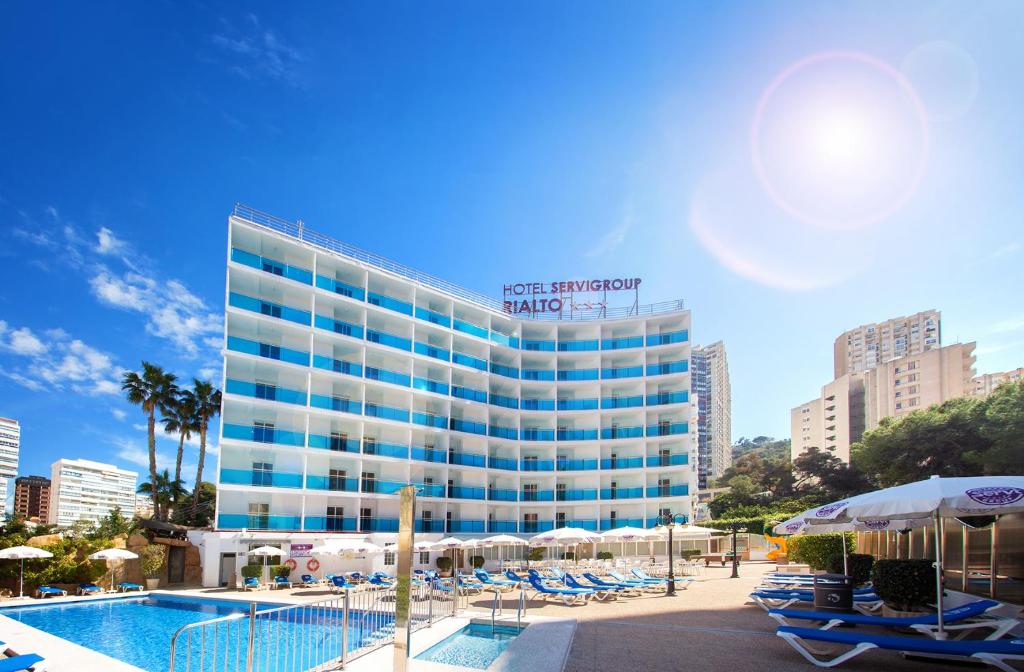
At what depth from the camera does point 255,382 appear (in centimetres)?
3488

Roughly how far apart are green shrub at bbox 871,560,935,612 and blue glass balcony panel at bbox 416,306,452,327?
32716 mm

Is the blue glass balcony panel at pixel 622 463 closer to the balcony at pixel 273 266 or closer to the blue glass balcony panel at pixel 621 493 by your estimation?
the blue glass balcony panel at pixel 621 493

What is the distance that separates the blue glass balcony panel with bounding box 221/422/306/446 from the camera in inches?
1289

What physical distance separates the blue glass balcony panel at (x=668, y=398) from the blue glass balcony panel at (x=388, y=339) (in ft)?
61.7

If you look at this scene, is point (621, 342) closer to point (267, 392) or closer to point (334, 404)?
point (334, 404)

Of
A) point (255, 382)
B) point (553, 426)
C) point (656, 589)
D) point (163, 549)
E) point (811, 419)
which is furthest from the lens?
point (811, 419)

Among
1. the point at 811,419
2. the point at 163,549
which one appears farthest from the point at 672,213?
the point at 811,419

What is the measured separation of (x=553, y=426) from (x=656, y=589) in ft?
81.4

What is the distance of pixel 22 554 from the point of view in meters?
22.1

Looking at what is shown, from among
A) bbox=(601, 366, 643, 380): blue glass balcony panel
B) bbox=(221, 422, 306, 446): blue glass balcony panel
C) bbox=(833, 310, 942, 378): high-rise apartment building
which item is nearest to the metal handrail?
bbox=(601, 366, 643, 380): blue glass balcony panel

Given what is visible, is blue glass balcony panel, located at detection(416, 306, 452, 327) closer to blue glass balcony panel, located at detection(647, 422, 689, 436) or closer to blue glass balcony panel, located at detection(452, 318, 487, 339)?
blue glass balcony panel, located at detection(452, 318, 487, 339)

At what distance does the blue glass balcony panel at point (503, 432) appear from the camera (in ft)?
152

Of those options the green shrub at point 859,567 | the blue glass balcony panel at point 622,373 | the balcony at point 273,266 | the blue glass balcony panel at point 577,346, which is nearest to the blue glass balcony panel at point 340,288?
the balcony at point 273,266

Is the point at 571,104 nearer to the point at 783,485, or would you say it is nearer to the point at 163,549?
the point at 163,549
